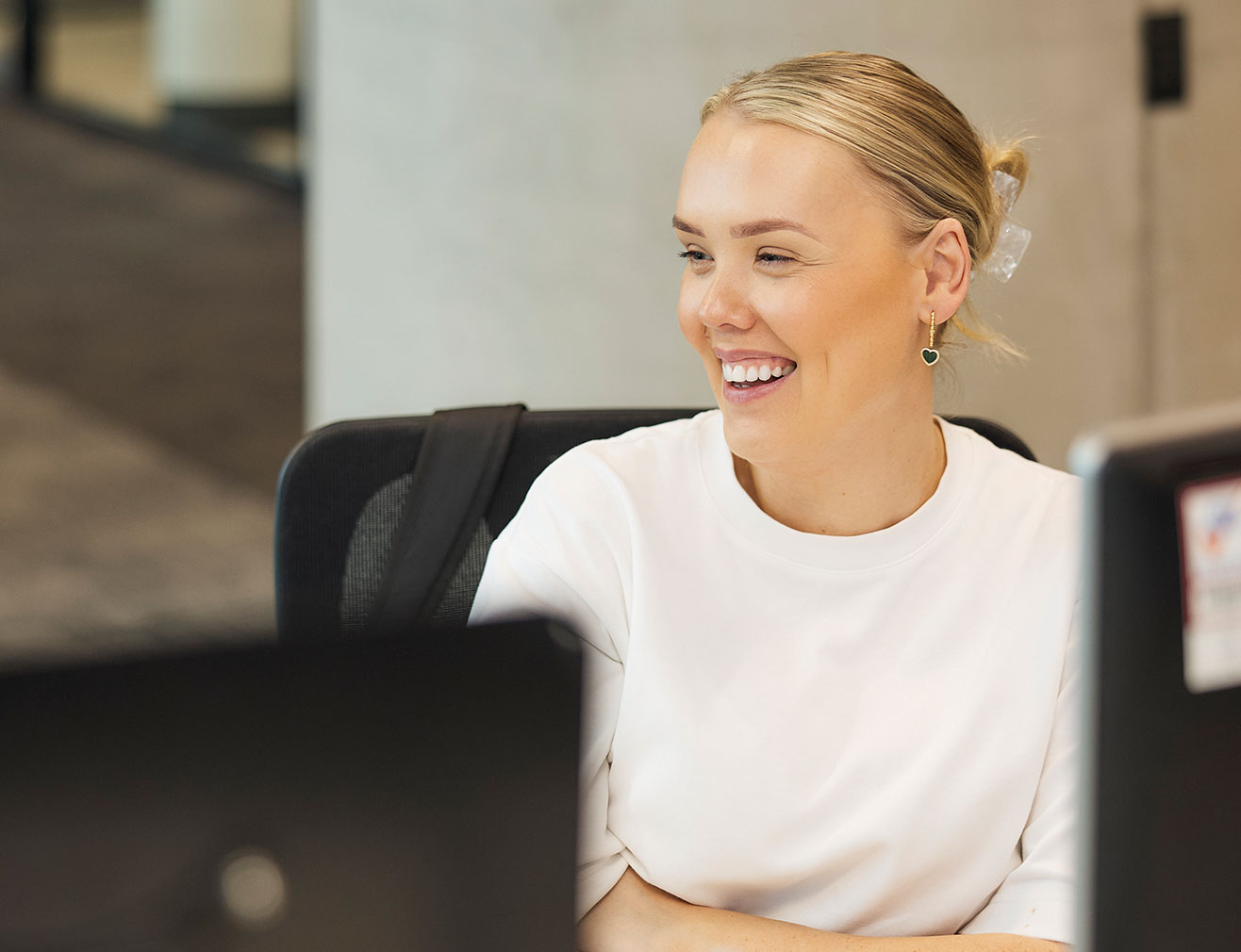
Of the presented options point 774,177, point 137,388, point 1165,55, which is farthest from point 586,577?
point 137,388

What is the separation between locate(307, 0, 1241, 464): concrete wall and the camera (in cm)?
259

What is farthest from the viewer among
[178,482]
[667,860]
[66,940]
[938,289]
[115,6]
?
[115,6]

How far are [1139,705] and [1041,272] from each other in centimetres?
217

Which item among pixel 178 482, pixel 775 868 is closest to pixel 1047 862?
pixel 775 868

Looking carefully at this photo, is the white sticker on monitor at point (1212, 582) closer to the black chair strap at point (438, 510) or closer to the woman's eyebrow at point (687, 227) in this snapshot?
the woman's eyebrow at point (687, 227)

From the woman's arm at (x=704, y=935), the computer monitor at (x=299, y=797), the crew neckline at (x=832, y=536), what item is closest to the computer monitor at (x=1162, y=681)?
the computer monitor at (x=299, y=797)

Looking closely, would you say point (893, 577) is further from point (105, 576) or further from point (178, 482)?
point (178, 482)

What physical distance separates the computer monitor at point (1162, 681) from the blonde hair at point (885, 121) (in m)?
0.70

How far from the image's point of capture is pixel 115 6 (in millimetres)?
8789

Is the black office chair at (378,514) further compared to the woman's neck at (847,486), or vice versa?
the black office chair at (378,514)

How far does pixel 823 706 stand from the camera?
122 cm

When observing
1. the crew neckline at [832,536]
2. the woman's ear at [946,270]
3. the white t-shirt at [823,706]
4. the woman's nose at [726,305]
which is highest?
the woman's ear at [946,270]

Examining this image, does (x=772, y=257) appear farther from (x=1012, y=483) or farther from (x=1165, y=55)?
(x=1165, y=55)

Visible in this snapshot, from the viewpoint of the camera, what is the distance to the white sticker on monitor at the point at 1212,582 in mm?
599
